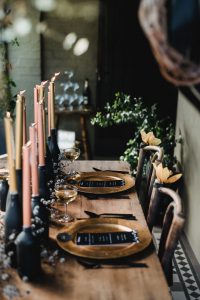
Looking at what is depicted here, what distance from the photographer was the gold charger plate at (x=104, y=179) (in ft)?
7.88

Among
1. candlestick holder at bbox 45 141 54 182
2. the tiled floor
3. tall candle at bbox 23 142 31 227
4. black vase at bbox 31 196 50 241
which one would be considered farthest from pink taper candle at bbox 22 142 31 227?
the tiled floor

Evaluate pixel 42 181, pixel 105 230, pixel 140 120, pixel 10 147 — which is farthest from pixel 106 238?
pixel 140 120

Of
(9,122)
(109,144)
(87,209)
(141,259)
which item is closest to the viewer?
(9,122)

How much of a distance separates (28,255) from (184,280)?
69.0 inches

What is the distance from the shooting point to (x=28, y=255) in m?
1.50

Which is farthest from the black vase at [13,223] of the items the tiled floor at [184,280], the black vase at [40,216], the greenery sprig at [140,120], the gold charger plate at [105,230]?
the greenery sprig at [140,120]

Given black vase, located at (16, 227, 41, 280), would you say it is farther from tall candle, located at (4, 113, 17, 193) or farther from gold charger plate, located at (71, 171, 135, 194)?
gold charger plate, located at (71, 171, 135, 194)

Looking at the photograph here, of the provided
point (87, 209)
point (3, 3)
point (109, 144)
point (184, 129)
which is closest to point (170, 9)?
point (87, 209)

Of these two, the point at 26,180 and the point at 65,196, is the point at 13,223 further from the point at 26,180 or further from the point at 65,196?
the point at 65,196

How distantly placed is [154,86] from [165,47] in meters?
4.69

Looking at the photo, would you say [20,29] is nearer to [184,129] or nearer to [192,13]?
[184,129]

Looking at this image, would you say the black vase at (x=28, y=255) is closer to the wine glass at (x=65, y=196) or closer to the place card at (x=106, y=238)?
A: the place card at (x=106, y=238)

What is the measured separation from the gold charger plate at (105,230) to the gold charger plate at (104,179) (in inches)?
15.7

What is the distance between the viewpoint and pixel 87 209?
2.20m
